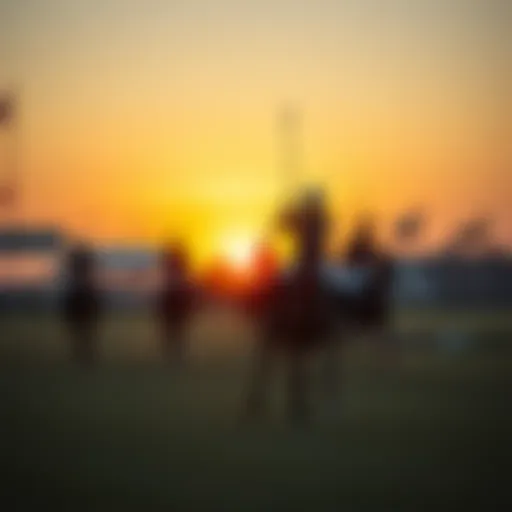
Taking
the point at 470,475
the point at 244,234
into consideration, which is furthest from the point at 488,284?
the point at 244,234

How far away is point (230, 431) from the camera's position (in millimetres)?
3475

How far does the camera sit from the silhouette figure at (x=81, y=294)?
2.83 metres

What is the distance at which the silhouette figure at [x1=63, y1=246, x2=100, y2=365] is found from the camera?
9.29ft

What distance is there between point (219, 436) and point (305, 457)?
366 mm

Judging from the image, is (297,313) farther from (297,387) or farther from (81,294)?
(81,294)

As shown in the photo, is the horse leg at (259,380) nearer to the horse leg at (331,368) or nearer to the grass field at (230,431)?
the grass field at (230,431)

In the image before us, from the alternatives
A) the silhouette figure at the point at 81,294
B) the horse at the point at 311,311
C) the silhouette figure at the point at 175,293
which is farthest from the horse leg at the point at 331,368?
the silhouette figure at the point at 81,294

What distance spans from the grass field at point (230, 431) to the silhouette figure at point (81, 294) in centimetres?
6

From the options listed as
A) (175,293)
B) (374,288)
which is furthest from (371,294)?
(175,293)

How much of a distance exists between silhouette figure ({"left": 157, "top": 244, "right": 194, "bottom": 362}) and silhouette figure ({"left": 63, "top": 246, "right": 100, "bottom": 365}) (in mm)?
147

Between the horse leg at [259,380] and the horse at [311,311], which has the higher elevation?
the horse at [311,311]

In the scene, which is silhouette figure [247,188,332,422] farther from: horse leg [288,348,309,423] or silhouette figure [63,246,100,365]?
silhouette figure [63,246,100,365]

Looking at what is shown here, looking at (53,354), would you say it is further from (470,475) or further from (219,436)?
(470,475)

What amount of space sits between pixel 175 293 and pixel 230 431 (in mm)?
676
